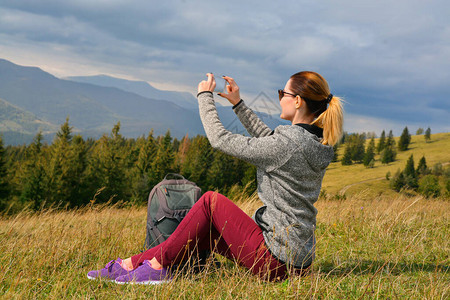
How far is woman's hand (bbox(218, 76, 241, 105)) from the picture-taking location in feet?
10.2

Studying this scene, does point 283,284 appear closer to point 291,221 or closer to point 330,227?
point 291,221

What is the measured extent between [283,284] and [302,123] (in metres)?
1.24

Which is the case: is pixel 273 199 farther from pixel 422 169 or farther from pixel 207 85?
pixel 422 169

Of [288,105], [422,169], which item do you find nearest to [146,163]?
[288,105]

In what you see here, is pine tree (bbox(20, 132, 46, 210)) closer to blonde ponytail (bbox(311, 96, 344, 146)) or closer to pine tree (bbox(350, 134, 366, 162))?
blonde ponytail (bbox(311, 96, 344, 146))

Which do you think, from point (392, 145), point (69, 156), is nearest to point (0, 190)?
point (69, 156)

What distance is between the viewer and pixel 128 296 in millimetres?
2406

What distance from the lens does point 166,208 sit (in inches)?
134

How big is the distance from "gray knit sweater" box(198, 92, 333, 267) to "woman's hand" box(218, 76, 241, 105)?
51 centimetres

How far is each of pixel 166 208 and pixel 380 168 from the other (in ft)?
392

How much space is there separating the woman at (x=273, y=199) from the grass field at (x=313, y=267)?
0.55 ft

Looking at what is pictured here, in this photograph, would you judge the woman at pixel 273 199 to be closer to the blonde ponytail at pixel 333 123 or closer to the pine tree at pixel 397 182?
the blonde ponytail at pixel 333 123

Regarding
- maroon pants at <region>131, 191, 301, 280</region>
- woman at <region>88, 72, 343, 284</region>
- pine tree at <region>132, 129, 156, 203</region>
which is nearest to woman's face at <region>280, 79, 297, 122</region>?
woman at <region>88, 72, 343, 284</region>

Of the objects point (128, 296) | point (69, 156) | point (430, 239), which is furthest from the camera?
A: point (69, 156)
